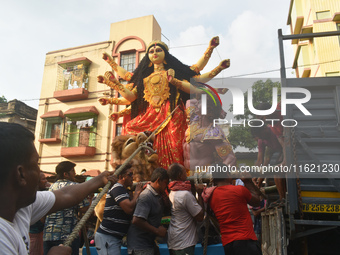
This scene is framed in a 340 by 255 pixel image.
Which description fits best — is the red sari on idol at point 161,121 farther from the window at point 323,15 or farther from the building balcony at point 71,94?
the window at point 323,15

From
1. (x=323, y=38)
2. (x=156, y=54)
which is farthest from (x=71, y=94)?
(x=323, y=38)

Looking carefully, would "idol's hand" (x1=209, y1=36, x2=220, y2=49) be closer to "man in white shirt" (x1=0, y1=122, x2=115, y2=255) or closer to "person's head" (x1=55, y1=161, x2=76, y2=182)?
"person's head" (x1=55, y1=161, x2=76, y2=182)

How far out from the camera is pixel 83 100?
1769cm

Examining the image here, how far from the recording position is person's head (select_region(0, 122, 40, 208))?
50.9 inches

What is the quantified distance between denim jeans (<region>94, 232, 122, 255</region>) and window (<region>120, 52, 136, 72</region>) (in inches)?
561

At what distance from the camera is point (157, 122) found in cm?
757

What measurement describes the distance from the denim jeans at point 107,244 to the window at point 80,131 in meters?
13.3

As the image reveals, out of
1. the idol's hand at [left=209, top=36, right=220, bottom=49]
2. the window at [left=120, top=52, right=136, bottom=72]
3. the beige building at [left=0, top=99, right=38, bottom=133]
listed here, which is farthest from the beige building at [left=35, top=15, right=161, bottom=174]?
the idol's hand at [left=209, top=36, right=220, bottom=49]

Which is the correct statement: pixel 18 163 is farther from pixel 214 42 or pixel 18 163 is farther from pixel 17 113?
pixel 17 113

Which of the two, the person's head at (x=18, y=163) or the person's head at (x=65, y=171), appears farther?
the person's head at (x=65, y=171)

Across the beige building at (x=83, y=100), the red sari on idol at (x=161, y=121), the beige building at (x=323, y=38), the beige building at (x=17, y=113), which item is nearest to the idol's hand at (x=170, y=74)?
the red sari on idol at (x=161, y=121)

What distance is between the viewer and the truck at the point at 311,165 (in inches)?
130

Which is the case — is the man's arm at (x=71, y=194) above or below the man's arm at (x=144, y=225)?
above

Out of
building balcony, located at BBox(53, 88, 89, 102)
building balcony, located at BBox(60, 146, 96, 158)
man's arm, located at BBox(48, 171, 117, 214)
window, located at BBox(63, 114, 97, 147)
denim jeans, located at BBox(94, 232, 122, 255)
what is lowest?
denim jeans, located at BBox(94, 232, 122, 255)
